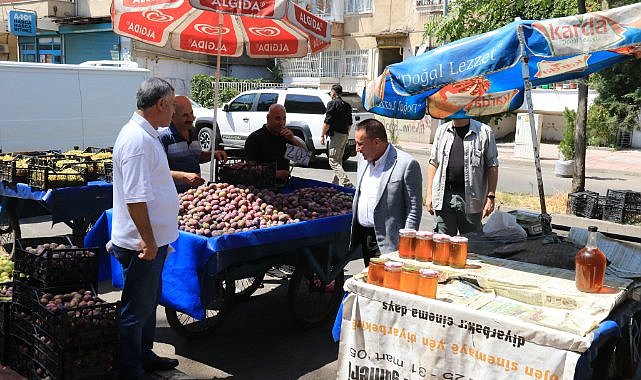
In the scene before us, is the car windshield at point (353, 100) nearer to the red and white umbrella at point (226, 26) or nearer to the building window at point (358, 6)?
the red and white umbrella at point (226, 26)

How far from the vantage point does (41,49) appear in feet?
105

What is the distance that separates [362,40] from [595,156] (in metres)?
12.8

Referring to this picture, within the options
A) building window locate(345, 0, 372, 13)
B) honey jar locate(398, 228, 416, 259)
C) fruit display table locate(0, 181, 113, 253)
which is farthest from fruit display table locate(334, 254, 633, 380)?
building window locate(345, 0, 372, 13)

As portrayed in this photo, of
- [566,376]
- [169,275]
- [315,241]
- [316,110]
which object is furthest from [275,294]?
[316,110]

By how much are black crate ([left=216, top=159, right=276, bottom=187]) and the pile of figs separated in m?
0.22

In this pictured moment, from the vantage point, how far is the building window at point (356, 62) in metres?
29.5

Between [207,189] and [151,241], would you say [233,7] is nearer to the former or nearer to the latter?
[207,189]

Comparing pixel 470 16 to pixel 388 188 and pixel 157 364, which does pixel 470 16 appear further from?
pixel 157 364

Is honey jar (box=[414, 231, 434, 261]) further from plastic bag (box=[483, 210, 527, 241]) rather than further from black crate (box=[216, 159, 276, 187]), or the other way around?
black crate (box=[216, 159, 276, 187])

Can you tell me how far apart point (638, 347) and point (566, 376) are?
142cm

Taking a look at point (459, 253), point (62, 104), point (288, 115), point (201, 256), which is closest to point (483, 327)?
point (459, 253)

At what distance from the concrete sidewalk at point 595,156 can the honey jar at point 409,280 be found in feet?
52.1

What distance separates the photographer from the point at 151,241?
4031 mm

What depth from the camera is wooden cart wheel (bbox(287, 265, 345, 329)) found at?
5559 mm
